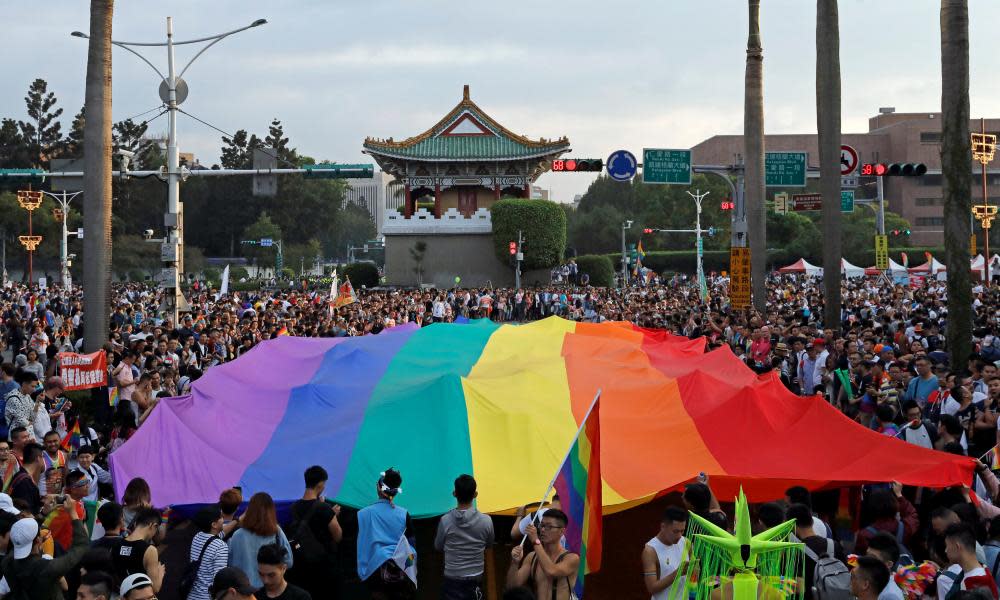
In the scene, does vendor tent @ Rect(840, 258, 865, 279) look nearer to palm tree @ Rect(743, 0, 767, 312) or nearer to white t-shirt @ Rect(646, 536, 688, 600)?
palm tree @ Rect(743, 0, 767, 312)

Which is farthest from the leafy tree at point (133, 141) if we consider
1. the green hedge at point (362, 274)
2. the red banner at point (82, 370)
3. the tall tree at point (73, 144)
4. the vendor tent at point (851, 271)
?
the red banner at point (82, 370)

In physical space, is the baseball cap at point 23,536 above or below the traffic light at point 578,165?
below

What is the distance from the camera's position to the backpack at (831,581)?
6.60m

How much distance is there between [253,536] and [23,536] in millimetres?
1422

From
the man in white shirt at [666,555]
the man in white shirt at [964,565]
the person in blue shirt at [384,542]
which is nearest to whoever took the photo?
the man in white shirt at [964,565]

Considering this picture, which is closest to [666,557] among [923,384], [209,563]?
[209,563]

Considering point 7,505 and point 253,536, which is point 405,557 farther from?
point 7,505

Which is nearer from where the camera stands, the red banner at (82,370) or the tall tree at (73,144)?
the red banner at (82,370)

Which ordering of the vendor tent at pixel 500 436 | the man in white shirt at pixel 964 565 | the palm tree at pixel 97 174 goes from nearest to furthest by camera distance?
the man in white shirt at pixel 964 565
the vendor tent at pixel 500 436
the palm tree at pixel 97 174

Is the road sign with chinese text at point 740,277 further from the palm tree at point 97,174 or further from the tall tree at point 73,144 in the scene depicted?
the tall tree at point 73,144

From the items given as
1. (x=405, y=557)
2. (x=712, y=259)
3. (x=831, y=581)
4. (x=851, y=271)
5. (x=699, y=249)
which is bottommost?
(x=405, y=557)

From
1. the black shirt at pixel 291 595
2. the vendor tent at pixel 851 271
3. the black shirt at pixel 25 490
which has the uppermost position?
the vendor tent at pixel 851 271

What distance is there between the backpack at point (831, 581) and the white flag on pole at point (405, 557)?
9.03 ft

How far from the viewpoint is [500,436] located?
1023 centimetres
